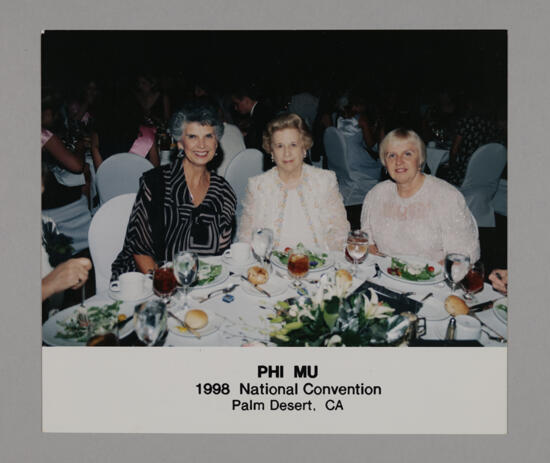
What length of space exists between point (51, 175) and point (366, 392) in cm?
167

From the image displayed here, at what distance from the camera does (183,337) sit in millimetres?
1414

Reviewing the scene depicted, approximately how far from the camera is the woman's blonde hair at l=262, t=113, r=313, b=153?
8.84 ft

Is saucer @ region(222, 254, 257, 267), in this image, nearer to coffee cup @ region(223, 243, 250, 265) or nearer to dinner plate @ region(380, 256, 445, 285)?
coffee cup @ region(223, 243, 250, 265)

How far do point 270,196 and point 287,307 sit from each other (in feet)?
4.59

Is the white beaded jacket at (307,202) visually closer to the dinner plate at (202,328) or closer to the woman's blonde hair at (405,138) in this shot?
the woman's blonde hair at (405,138)

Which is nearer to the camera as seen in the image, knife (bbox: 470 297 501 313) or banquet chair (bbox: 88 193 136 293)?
knife (bbox: 470 297 501 313)

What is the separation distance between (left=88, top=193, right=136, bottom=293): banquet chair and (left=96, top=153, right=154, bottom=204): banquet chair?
73cm

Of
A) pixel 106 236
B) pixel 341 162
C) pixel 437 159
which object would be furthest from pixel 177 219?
pixel 437 159

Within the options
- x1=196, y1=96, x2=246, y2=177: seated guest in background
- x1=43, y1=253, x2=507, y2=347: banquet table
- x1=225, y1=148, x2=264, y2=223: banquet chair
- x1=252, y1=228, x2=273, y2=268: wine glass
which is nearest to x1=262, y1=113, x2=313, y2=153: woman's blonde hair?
x1=225, y1=148, x2=264, y2=223: banquet chair

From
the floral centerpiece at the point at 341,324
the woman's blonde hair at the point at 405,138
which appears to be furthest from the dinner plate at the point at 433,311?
the woman's blonde hair at the point at 405,138

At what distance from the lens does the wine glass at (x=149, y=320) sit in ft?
→ 4.37

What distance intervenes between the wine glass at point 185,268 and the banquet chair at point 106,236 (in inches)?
31.1

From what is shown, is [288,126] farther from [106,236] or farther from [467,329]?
[467,329]

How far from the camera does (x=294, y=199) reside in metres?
2.76
